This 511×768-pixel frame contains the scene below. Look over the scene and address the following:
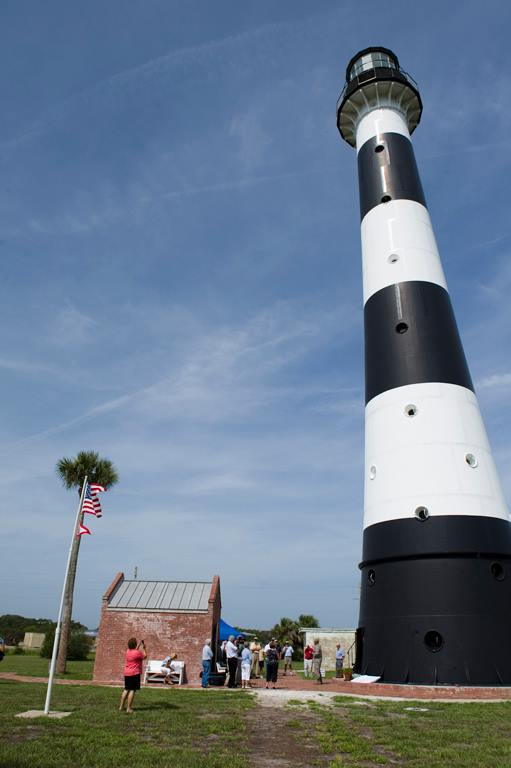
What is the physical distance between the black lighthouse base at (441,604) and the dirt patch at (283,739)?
12.9ft

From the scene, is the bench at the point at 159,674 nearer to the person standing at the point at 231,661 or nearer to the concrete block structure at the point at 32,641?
the person standing at the point at 231,661

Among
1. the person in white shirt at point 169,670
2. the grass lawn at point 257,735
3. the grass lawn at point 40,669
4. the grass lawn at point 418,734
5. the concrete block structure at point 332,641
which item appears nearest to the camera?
the grass lawn at point 257,735

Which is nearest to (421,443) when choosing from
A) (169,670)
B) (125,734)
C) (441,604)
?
(441,604)

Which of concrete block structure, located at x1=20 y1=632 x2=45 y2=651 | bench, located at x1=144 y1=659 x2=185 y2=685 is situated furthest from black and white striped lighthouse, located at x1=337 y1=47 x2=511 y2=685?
concrete block structure, located at x1=20 y1=632 x2=45 y2=651

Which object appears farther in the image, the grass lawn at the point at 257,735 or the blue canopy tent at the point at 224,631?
the blue canopy tent at the point at 224,631

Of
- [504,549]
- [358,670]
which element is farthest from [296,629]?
[504,549]

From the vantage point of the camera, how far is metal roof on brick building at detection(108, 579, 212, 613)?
19.5m

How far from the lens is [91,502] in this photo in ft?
43.9

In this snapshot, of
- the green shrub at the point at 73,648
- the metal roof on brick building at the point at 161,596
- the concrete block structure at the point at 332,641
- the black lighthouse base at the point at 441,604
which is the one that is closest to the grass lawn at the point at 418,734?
the black lighthouse base at the point at 441,604

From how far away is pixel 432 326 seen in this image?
1633 cm

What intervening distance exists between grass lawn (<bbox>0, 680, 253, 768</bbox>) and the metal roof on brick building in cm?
753

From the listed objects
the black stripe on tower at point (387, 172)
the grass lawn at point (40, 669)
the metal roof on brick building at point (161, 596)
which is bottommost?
the grass lawn at point (40, 669)

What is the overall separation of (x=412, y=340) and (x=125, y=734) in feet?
40.5

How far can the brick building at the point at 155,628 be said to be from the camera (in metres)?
18.7
